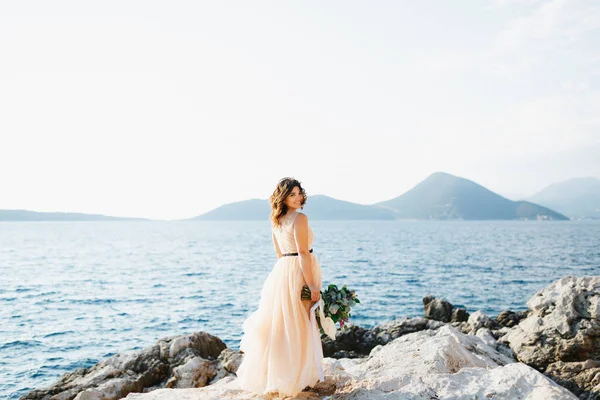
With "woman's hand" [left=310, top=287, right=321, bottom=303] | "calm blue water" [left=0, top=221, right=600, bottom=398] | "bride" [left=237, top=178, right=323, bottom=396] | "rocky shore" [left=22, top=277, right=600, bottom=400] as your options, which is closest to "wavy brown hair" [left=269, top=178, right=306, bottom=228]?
"bride" [left=237, top=178, right=323, bottom=396]

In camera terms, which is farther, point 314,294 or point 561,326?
point 561,326

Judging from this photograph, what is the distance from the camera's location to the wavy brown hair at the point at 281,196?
6551 millimetres

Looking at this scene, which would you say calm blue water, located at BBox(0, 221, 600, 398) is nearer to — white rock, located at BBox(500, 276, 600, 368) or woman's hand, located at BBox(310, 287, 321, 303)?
white rock, located at BBox(500, 276, 600, 368)

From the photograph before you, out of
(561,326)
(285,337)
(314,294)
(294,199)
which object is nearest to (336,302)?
(314,294)

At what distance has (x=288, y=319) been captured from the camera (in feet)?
21.7

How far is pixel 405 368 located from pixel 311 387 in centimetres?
142

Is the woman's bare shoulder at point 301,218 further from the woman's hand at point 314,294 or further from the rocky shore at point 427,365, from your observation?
the rocky shore at point 427,365

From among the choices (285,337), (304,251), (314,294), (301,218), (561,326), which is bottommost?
(561,326)

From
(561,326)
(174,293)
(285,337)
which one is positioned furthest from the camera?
(174,293)

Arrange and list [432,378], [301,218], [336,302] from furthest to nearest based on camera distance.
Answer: [336,302] → [301,218] → [432,378]

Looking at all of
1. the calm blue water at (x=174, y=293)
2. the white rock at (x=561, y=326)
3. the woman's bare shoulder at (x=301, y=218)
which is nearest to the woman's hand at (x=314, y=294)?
the woman's bare shoulder at (x=301, y=218)

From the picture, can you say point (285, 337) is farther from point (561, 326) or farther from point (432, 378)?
point (561, 326)

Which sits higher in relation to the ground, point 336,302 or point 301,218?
point 301,218

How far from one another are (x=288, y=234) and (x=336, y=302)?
115 centimetres
